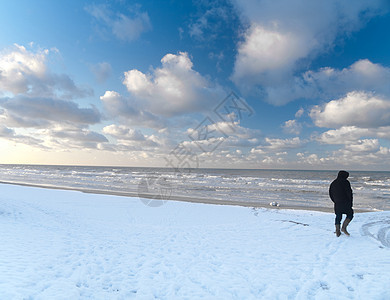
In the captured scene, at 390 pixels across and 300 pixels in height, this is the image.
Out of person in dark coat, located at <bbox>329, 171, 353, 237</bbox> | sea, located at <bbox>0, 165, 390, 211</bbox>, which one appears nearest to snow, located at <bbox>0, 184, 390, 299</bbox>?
person in dark coat, located at <bbox>329, 171, 353, 237</bbox>

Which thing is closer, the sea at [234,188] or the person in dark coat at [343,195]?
the person in dark coat at [343,195]

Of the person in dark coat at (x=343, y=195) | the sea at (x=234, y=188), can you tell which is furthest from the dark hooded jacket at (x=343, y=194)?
the sea at (x=234, y=188)

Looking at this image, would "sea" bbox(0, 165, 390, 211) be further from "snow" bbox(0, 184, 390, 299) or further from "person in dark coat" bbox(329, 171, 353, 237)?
"person in dark coat" bbox(329, 171, 353, 237)

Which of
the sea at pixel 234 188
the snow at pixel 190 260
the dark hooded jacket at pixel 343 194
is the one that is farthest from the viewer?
the sea at pixel 234 188

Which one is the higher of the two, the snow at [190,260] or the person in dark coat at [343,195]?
the person in dark coat at [343,195]

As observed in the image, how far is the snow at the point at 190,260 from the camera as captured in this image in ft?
13.7

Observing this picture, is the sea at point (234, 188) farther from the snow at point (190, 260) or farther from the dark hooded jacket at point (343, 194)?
the dark hooded jacket at point (343, 194)

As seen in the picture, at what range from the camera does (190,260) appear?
221 inches

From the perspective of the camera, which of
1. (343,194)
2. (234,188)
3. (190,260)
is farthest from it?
(234,188)

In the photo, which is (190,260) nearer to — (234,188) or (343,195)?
(343,195)

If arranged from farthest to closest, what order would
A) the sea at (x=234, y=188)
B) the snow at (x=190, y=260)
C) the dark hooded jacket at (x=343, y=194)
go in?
the sea at (x=234, y=188) < the dark hooded jacket at (x=343, y=194) < the snow at (x=190, y=260)

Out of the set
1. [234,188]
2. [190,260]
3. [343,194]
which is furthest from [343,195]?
[234,188]

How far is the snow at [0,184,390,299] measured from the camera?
418 cm

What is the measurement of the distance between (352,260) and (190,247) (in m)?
4.07
